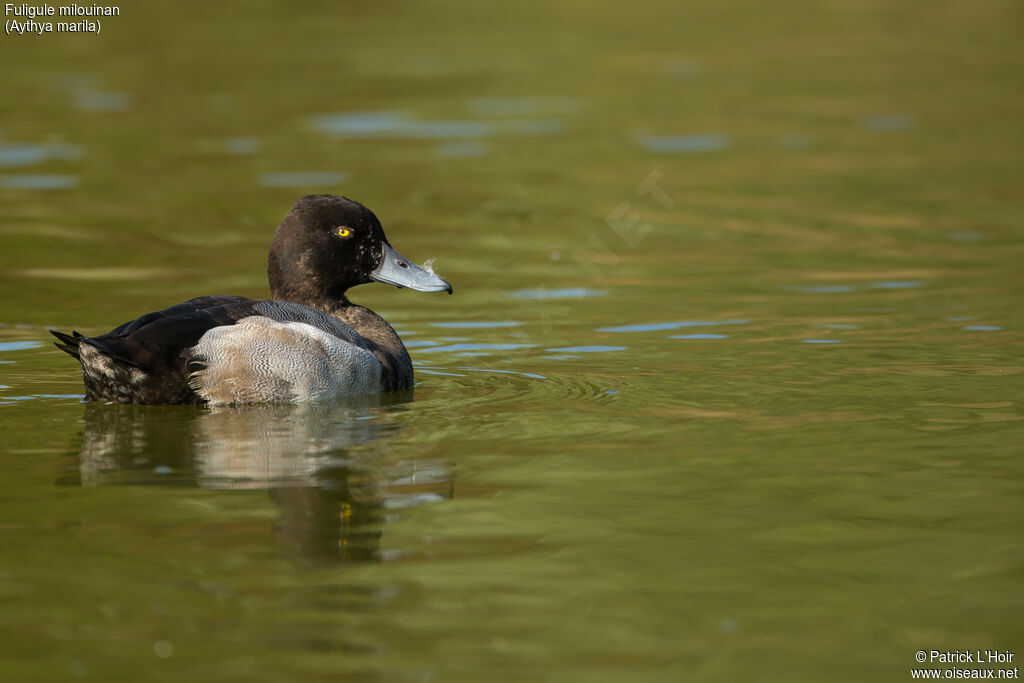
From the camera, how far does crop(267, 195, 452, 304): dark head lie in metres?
9.48

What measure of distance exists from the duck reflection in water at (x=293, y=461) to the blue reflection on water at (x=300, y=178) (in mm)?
7883

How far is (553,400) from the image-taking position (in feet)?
28.0

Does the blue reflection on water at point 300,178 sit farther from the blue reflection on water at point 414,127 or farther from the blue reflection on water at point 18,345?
the blue reflection on water at point 18,345

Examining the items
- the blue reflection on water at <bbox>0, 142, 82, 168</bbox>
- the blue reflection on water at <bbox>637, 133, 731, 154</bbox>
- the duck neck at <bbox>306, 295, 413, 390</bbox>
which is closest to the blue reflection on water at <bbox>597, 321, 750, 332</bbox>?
the duck neck at <bbox>306, 295, 413, 390</bbox>

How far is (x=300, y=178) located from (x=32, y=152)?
157 inches

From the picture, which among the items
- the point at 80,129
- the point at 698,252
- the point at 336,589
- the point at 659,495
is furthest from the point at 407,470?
the point at 80,129

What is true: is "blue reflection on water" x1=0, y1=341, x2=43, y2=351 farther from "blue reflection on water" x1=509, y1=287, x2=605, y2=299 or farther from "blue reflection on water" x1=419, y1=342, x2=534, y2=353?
"blue reflection on water" x1=509, y1=287, x2=605, y2=299

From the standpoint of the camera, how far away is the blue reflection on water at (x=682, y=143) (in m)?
18.3

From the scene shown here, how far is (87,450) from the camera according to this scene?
7582 millimetres

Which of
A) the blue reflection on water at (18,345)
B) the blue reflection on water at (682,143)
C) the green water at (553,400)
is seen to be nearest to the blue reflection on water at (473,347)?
the green water at (553,400)

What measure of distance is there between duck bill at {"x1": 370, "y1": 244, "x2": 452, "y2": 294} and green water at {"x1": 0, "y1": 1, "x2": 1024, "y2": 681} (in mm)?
533

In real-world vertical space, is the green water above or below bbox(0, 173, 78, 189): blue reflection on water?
below

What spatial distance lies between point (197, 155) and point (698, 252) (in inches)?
282

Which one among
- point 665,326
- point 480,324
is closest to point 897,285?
point 665,326
